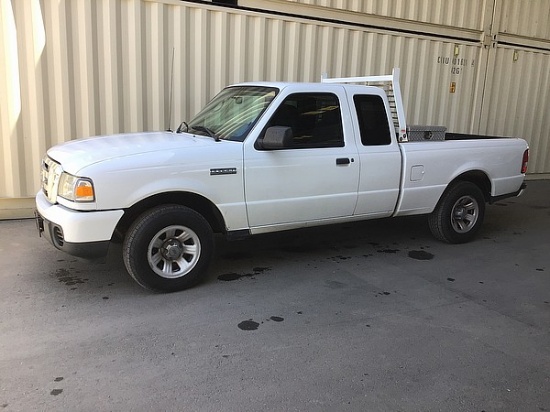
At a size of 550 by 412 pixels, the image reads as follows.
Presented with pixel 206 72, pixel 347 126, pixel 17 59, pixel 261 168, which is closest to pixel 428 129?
pixel 347 126

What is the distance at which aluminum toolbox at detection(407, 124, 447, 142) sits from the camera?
20.6ft

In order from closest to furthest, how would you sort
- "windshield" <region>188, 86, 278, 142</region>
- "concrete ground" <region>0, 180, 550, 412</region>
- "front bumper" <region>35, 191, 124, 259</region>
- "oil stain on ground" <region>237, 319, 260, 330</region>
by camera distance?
1. "concrete ground" <region>0, 180, 550, 412</region>
2. "oil stain on ground" <region>237, 319, 260, 330</region>
3. "front bumper" <region>35, 191, 124, 259</region>
4. "windshield" <region>188, 86, 278, 142</region>

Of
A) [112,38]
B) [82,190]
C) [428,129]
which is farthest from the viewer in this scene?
[112,38]

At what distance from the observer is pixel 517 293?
5121 mm

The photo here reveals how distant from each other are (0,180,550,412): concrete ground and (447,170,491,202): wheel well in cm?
94

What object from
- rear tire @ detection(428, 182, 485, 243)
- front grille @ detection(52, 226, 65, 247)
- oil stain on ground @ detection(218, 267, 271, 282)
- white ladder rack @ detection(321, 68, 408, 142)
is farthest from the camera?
rear tire @ detection(428, 182, 485, 243)

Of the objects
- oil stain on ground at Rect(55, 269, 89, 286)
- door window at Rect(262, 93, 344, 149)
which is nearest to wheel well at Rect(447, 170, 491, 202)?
door window at Rect(262, 93, 344, 149)

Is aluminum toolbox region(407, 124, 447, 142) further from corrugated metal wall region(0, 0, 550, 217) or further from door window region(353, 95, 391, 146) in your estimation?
corrugated metal wall region(0, 0, 550, 217)

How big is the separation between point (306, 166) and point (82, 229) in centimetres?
225

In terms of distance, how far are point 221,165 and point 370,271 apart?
2088 mm

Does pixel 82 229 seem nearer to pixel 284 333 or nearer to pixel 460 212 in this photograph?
pixel 284 333

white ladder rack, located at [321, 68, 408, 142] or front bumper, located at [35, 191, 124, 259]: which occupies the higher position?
white ladder rack, located at [321, 68, 408, 142]

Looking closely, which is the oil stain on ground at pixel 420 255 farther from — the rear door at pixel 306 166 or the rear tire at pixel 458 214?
the rear door at pixel 306 166

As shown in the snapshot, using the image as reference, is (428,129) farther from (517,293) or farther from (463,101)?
(463,101)
